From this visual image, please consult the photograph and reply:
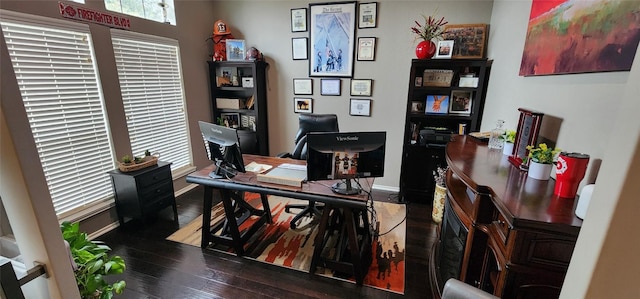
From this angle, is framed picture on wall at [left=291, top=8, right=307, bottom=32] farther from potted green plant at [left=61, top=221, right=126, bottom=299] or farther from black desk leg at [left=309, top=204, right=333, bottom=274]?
potted green plant at [left=61, top=221, right=126, bottom=299]

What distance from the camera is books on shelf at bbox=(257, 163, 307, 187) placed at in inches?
77.4

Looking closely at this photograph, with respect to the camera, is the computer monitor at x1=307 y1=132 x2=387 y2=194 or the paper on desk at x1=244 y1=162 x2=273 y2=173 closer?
the computer monitor at x1=307 y1=132 x2=387 y2=194

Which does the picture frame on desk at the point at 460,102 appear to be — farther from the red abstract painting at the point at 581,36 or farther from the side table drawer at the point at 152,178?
the side table drawer at the point at 152,178

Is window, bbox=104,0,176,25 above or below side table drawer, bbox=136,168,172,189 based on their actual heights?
above

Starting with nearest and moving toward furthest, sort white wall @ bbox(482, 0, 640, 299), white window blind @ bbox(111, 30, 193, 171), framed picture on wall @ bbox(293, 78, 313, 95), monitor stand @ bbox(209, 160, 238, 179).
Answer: white wall @ bbox(482, 0, 640, 299), monitor stand @ bbox(209, 160, 238, 179), white window blind @ bbox(111, 30, 193, 171), framed picture on wall @ bbox(293, 78, 313, 95)

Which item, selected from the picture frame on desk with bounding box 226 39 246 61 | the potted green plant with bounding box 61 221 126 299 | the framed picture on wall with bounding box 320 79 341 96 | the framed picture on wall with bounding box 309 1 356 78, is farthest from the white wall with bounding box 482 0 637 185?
the picture frame on desk with bounding box 226 39 246 61

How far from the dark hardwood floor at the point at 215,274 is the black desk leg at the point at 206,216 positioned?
3.5 inches

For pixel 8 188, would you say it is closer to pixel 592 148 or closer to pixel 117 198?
pixel 117 198

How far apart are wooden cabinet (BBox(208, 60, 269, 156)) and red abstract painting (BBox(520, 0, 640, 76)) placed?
9.84 feet

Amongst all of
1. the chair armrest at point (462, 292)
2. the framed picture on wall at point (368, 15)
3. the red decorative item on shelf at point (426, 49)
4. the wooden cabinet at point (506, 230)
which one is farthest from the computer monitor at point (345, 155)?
the framed picture on wall at point (368, 15)

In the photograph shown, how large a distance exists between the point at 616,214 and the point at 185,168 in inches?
155

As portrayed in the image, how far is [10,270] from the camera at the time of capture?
2.95 feet

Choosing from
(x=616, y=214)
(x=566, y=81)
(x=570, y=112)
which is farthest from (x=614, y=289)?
(x=566, y=81)

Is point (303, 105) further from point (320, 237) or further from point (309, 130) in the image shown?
point (320, 237)
